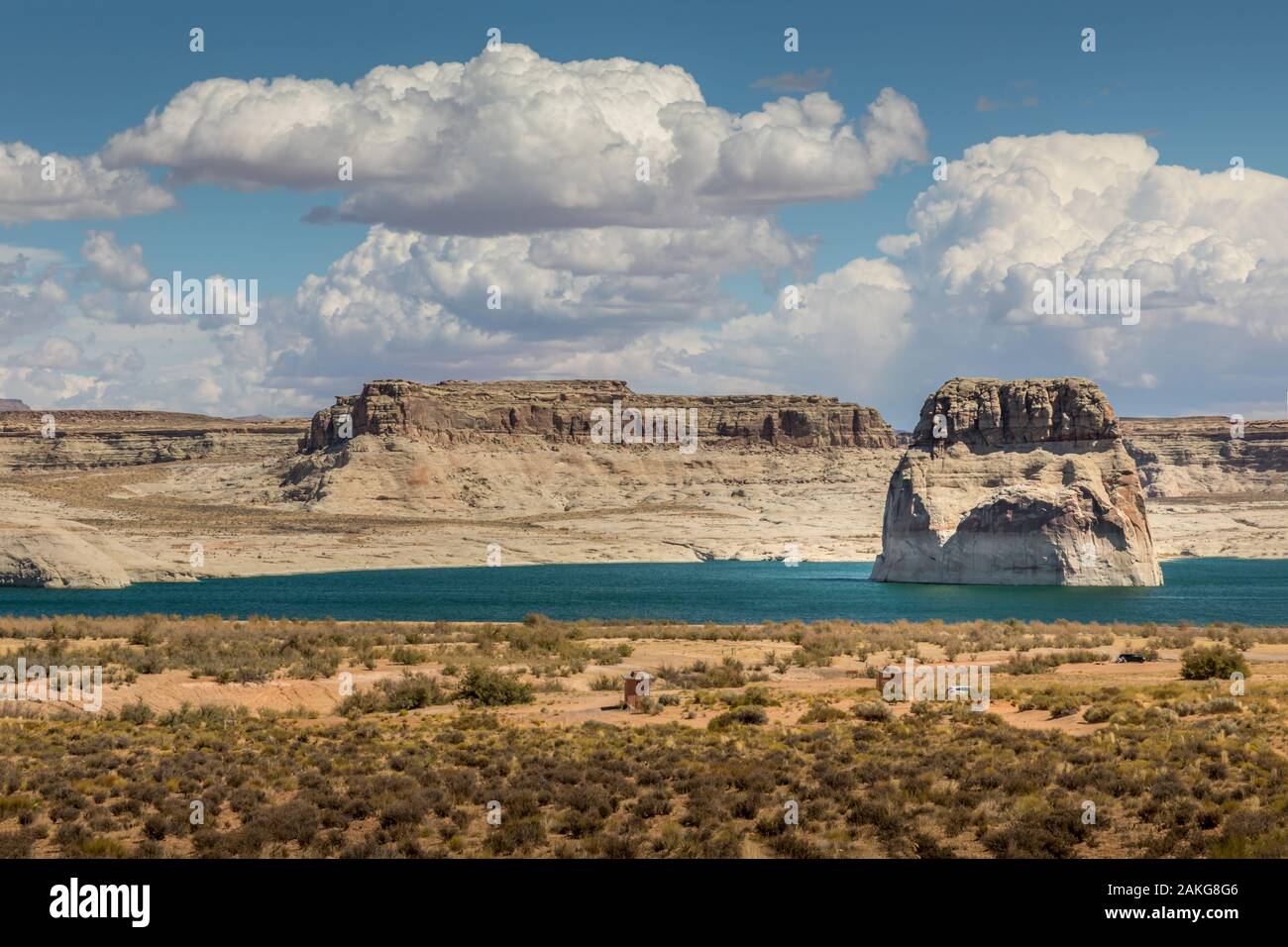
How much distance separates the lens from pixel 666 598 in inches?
3110

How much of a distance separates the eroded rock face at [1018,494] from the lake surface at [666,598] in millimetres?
1908

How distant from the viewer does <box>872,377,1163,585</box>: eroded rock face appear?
80.9m

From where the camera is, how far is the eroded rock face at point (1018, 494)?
3184 inches

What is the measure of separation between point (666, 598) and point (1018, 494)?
75.5 feet

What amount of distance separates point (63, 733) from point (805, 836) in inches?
604

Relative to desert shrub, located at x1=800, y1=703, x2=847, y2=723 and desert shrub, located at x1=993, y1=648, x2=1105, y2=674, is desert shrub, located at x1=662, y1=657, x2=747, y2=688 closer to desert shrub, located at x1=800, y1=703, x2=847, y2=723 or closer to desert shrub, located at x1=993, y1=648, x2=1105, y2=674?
desert shrub, located at x1=800, y1=703, x2=847, y2=723

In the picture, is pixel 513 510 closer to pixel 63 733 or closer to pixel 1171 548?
pixel 1171 548

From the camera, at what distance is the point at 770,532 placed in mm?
152500

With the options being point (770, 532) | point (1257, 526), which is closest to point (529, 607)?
point (770, 532)

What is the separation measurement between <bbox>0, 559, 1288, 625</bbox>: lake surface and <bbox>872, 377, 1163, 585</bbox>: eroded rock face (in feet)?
6.26

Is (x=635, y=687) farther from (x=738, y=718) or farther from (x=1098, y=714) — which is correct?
(x=1098, y=714)

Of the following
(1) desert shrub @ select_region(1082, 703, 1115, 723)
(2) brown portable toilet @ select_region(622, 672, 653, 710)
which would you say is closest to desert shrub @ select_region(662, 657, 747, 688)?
(2) brown portable toilet @ select_region(622, 672, 653, 710)
